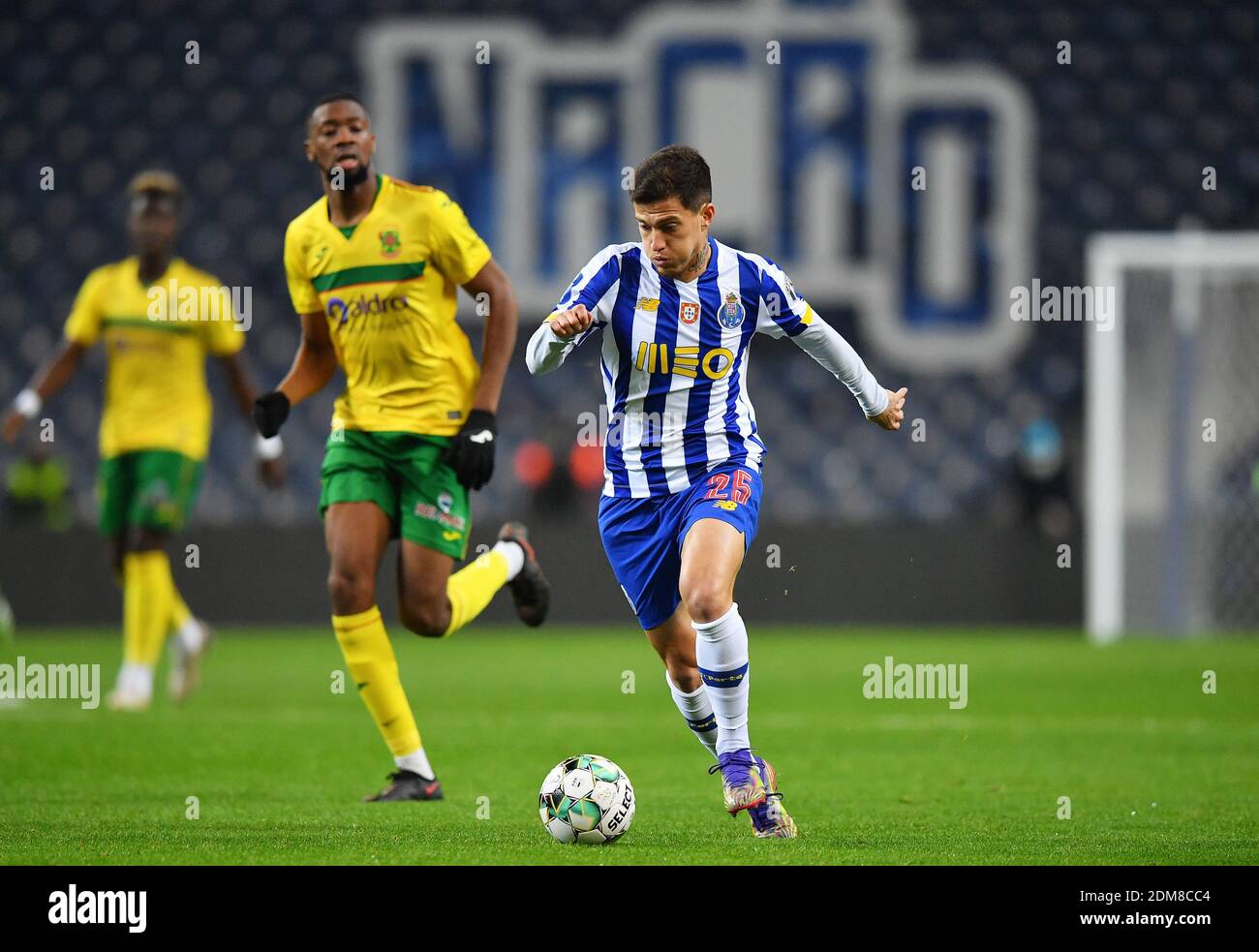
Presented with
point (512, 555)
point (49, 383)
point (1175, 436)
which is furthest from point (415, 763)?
point (1175, 436)

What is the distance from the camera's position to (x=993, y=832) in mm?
→ 5359

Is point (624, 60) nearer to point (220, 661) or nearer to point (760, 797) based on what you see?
point (220, 661)

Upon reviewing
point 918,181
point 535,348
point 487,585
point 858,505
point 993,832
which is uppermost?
point 918,181

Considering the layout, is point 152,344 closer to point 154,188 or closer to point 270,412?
point 154,188

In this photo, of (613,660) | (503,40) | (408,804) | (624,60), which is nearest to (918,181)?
(624,60)

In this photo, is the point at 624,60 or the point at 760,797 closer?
the point at 760,797

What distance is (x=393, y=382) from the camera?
20.4ft

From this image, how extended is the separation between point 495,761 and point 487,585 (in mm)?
1157

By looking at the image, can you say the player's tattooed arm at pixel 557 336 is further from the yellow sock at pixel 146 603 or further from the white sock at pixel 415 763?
the yellow sock at pixel 146 603

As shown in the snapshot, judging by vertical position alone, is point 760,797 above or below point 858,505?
below

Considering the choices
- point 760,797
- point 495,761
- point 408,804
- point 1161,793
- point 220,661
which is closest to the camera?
point 760,797

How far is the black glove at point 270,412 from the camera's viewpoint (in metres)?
6.26

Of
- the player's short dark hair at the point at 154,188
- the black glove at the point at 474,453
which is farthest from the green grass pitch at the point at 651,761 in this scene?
the player's short dark hair at the point at 154,188

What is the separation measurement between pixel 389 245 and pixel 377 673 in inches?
55.0
